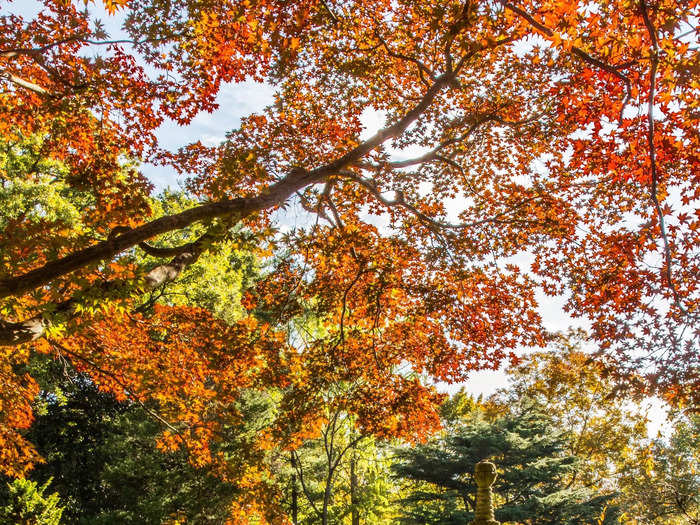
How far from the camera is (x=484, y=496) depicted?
474cm

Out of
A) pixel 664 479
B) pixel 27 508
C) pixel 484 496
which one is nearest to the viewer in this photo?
pixel 484 496

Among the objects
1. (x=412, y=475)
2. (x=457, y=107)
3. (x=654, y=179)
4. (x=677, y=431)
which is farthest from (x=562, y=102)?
(x=677, y=431)

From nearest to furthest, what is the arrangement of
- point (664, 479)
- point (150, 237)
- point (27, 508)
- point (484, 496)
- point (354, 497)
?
point (150, 237) < point (484, 496) < point (27, 508) < point (354, 497) < point (664, 479)

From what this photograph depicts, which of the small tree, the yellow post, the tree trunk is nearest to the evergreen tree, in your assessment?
the tree trunk

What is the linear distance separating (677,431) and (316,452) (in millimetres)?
16512

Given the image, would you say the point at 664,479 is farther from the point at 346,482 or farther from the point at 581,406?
the point at 346,482

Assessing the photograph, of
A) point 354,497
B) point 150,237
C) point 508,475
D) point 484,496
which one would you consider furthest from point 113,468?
point 150,237

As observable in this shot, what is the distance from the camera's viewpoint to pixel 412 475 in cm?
1408

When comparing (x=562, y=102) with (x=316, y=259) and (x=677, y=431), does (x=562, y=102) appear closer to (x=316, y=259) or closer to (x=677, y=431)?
(x=316, y=259)

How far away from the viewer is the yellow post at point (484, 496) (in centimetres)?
463

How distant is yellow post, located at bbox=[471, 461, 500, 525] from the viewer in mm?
4629

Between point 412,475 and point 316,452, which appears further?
point 316,452

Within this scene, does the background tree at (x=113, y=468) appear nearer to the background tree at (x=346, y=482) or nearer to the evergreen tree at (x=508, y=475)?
the background tree at (x=346, y=482)

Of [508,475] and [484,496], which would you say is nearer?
[484,496]
